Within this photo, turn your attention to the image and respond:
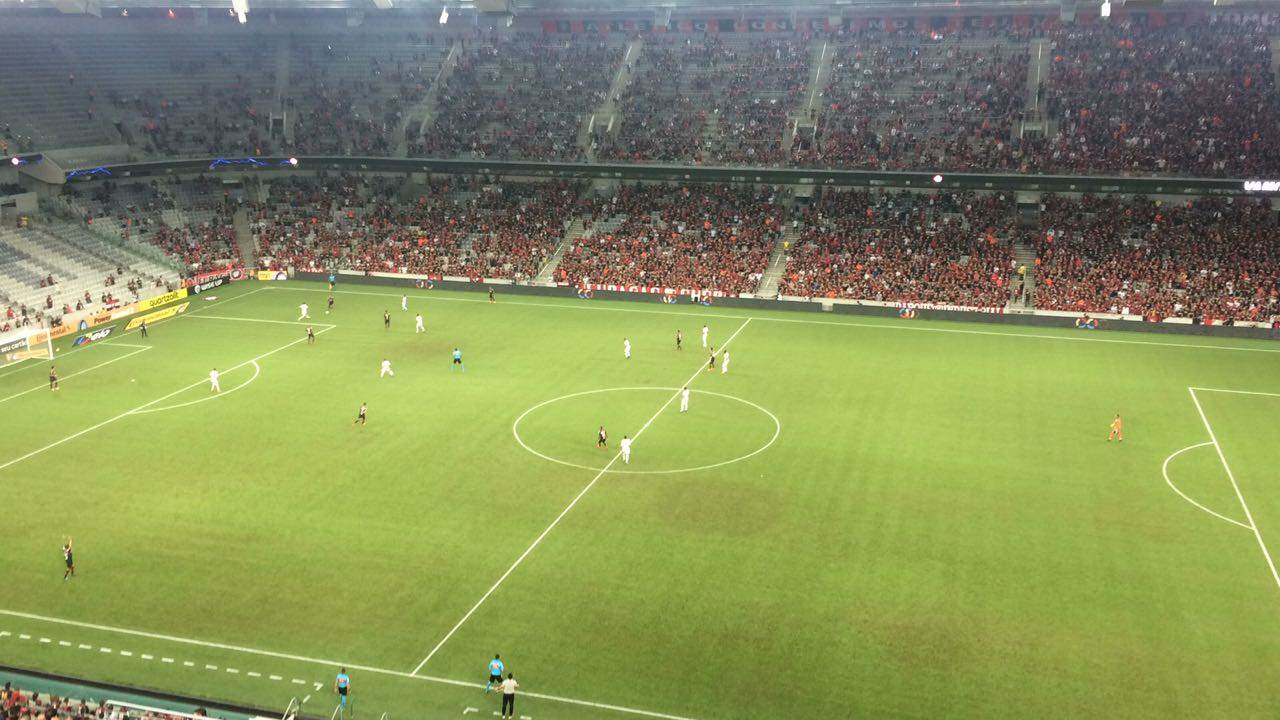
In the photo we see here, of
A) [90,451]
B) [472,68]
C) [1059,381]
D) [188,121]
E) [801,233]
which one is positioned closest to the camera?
[90,451]

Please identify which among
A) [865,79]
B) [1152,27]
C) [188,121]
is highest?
[1152,27]

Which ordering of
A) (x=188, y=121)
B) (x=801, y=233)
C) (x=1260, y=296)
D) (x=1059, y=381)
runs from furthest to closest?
1. (x=188, y=121)
2. (x=801, y=233)
3. (x=1260, y=296)
4. (x=1059, y=381)

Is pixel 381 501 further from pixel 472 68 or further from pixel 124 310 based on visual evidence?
pixel 472 68

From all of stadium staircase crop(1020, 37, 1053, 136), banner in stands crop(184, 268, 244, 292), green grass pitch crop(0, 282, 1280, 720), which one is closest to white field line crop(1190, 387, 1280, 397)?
green grass pitch crop(0, 282, 1280, 720)

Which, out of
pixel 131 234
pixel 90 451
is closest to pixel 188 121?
pixel 131 234

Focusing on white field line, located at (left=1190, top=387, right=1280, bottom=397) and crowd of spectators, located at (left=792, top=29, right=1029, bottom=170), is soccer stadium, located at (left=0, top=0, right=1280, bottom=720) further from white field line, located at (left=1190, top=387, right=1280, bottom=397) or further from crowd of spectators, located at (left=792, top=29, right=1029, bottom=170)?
white field line, located at (left=1190, top=387, right=1280, bottom=397)

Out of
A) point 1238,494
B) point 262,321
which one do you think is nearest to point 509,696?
point 1238,494

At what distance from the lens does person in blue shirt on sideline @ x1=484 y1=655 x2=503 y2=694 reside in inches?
805

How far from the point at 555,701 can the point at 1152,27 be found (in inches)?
2752

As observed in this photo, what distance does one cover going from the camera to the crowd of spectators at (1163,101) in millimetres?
58009

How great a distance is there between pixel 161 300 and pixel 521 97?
32.2m

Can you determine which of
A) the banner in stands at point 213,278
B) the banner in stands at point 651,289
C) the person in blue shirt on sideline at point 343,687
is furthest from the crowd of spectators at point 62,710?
the banner in stands at point 213,278

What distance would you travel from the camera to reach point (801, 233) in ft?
212

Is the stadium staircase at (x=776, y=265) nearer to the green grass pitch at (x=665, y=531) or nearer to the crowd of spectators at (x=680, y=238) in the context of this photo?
the crowd of spectators at (x=680, y=238)
